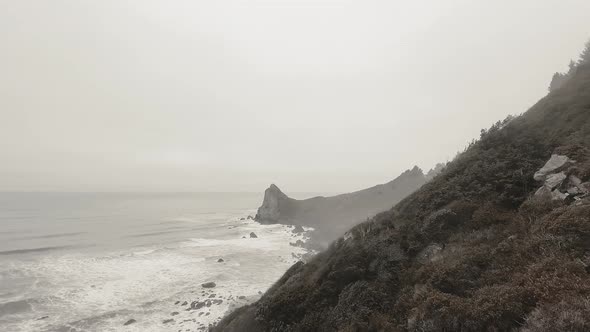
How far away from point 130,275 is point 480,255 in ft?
150

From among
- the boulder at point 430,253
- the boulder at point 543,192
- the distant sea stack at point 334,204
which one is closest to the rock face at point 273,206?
the distant sea stack at point 334,204

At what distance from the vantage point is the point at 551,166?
10875 millimetres

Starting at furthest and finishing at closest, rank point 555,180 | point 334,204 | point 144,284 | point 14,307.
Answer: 1. point 334,204
2. point 144,284
3. point 14,307
4. point 555,180

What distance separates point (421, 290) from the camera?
341 inches

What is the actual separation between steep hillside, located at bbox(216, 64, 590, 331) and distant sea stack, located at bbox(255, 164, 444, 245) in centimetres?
7438

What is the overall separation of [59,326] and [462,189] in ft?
120

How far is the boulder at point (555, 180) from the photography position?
9.68 meters

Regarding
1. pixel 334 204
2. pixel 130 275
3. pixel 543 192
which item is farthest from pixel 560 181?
pixel 334 204

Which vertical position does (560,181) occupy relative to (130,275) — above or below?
above

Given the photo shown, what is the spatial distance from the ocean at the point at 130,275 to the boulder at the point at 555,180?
27.8 metres

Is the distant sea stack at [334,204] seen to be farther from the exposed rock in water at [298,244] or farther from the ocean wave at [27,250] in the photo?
the ocean wave at [27,250]

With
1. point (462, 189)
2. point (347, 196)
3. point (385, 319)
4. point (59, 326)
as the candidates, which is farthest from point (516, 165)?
point (347, 196)

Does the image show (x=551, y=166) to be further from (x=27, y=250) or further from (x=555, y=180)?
(x=27, y=250)

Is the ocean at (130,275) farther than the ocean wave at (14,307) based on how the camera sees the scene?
No
